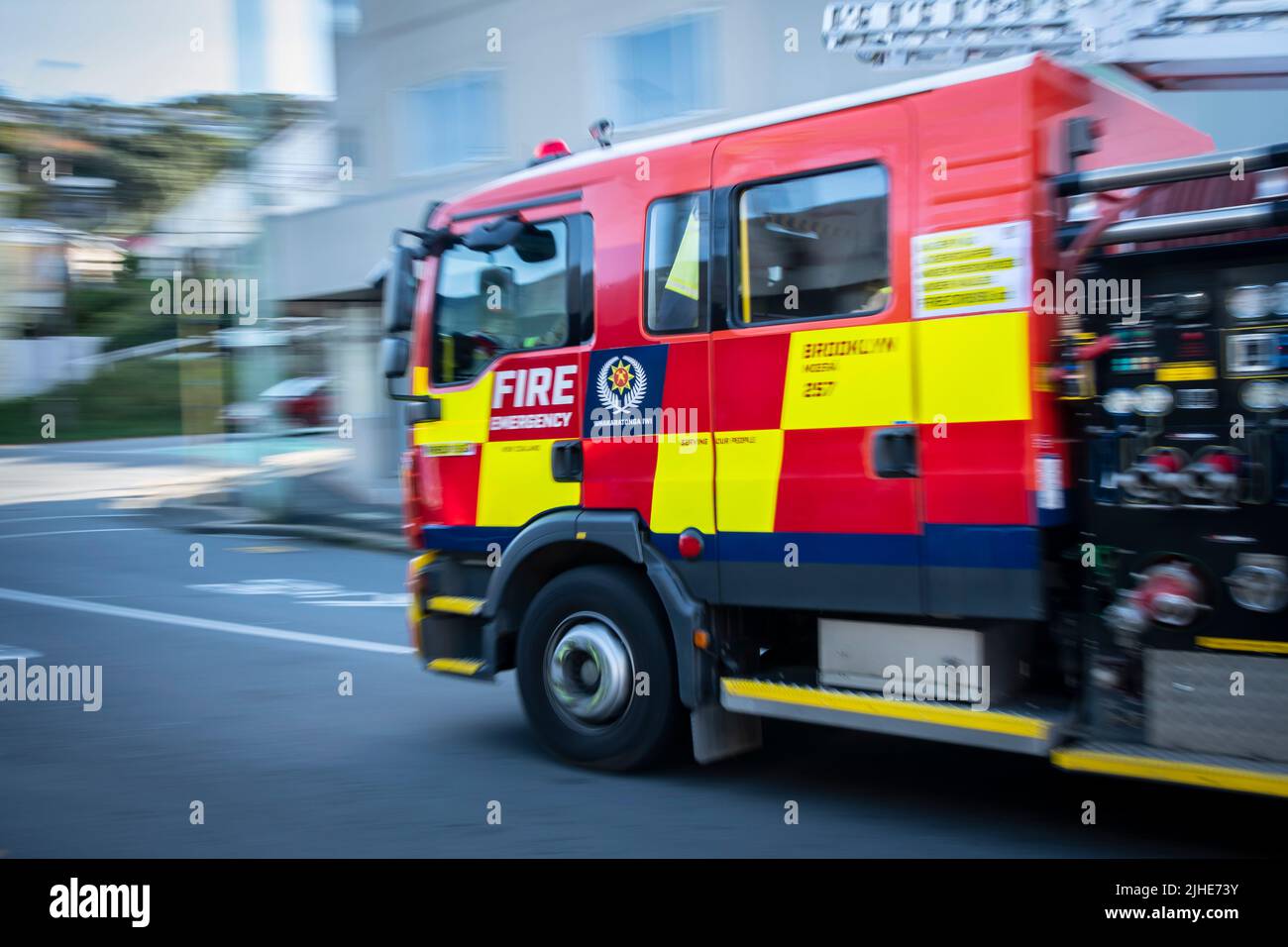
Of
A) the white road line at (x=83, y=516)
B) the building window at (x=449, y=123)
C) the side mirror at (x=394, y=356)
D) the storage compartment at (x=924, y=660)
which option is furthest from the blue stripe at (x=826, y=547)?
the white road line at (x=83, y=516)

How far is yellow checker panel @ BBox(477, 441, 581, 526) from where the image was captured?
5.95m

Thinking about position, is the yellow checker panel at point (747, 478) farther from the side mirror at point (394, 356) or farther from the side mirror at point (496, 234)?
the side mirror at point (394, 356)

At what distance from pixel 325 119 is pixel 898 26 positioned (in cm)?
1428

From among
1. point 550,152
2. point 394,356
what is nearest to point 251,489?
point 394,356

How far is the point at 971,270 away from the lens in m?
4.61

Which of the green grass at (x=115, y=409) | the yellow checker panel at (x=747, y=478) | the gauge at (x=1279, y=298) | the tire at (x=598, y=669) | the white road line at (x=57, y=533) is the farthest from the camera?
the green grass at (x=115, y=409)

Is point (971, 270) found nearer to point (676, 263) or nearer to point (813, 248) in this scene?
point (813, 248)

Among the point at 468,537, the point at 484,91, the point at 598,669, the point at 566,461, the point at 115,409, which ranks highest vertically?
the point at 484,91

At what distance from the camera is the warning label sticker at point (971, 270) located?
450cm

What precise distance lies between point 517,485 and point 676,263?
1.34m

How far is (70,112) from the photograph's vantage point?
30.5 m

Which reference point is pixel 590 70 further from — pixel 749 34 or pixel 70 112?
pixel 70 112

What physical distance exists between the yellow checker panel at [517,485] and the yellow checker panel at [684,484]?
18.5 inches

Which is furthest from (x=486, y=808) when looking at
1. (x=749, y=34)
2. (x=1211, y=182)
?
(x=749, y=34)
